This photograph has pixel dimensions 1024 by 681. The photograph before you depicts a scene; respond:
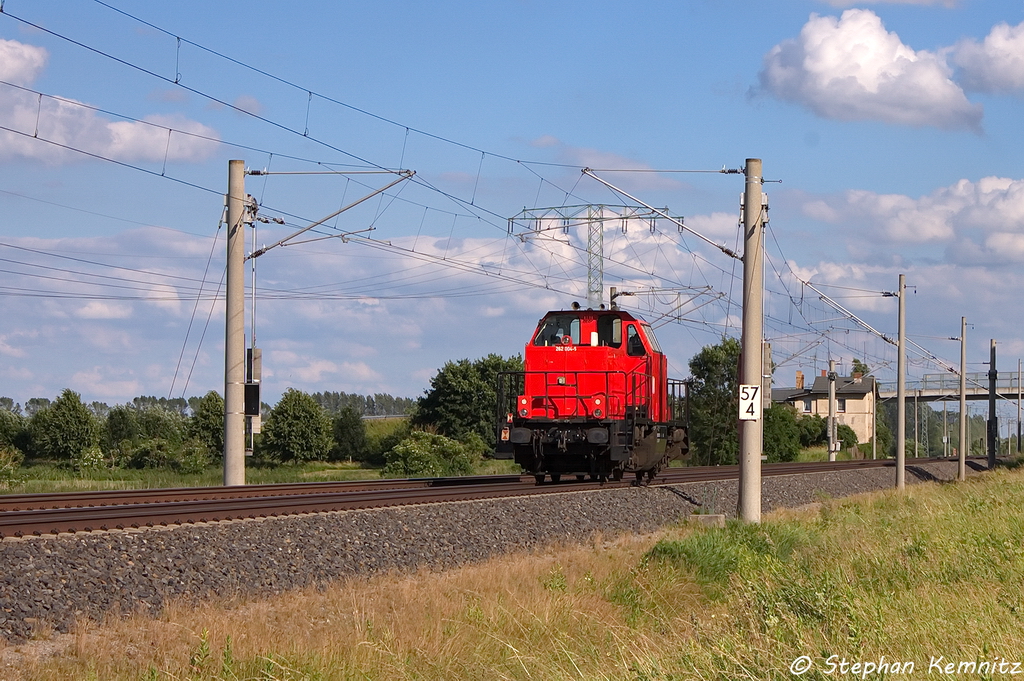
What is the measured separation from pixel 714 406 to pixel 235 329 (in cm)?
4475

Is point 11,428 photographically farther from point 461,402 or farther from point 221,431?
point 461,402

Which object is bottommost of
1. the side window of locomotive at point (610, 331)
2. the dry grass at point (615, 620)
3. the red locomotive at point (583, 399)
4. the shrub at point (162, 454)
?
the shrub at point (162, 454)

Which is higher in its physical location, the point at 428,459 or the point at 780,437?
the point at 780,437

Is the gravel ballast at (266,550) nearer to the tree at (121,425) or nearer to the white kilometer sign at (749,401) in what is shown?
the white kilometer sign at (749,401)

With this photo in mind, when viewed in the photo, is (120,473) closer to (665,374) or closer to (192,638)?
(665,374)

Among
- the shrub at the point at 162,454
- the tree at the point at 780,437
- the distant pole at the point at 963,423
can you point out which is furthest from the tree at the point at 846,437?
the shrub at the point at 162,454

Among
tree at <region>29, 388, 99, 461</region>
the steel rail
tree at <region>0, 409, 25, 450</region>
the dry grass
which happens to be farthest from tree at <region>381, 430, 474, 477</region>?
tree at <region>0, 409, 25, 450</region>

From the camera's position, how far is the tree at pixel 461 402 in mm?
80438

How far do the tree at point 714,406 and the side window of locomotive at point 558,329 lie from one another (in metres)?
29.0

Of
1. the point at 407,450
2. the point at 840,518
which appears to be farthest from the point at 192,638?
the point at 407,450

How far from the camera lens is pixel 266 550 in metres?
13.1

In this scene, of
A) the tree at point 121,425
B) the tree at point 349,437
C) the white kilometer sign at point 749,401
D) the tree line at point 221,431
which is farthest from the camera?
the tree at point 121,425

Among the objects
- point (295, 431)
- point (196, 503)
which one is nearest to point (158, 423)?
point (295, 431)

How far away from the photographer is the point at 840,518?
20266 mm
